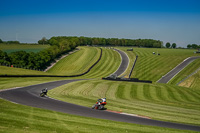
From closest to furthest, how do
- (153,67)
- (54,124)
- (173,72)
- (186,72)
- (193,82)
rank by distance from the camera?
(54,124), (193,82), (186,72), (173,72), (153,67)

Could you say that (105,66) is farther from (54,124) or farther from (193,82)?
(54,124)

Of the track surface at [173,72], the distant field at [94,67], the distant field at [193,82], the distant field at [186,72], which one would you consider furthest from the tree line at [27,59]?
the distant field at [193,82]

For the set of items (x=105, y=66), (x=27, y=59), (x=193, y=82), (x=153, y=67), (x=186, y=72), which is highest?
(x=27, y=59)

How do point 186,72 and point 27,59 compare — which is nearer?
point 186,72

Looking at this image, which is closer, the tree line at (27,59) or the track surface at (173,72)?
the track surface at (173,72)

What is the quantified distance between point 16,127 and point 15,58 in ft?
342

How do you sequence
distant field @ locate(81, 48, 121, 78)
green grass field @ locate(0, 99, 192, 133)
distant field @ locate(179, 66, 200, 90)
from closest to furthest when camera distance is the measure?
green grass field @ locate(0, 99, 192, 133) → distant field @ locate(179, 66, 200, 90) → distant field @ locate(81, 48, 121, 78)

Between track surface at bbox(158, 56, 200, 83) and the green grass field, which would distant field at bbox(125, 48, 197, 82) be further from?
the green grass field

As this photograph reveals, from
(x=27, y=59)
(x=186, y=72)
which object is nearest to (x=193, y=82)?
(x=186, y=72)

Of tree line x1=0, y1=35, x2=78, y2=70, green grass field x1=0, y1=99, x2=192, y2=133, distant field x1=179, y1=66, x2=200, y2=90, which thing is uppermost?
tree line x1=0, y1=35, x2=78, y2=70

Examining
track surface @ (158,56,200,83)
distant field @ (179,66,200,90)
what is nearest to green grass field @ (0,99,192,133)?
distant field @ (179,66,200,90)

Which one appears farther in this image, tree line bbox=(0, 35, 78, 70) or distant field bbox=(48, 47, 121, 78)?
tree line bbox=(0, 35, 78, 70)

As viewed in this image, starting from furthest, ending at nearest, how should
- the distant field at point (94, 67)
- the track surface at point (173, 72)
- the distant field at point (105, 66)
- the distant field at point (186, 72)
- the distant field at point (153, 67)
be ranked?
the distant field at point (94, 67), the distant field at point (105, 66), the distant field at point (153, 67), the track surface at point (173, 72), the distant field at point (186, 72)

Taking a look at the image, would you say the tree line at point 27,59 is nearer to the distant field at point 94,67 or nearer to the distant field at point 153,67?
the distant field at point 94,67
